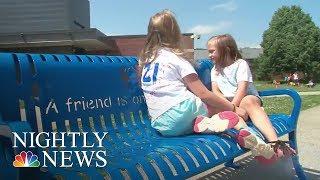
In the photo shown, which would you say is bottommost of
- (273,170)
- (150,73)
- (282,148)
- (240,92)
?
(273,170)

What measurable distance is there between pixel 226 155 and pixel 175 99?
54 cm

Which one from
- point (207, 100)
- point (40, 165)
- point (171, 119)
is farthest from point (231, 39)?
point (40, 165)

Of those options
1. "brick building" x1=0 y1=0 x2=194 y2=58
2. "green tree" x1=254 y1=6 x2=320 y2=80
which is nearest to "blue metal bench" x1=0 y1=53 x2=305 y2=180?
"brick building" x1=0 y1=0 x2=194 y2=58

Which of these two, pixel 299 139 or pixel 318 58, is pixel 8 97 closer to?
pixel 299 139

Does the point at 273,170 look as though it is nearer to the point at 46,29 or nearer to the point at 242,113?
the point at 242,113

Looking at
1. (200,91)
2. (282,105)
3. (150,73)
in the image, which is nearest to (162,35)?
(150,73)

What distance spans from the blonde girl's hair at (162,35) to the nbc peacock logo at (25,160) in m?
1.49

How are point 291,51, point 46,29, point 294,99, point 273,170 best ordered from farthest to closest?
point 291,51, point 46,29, point 273,170, point 294,99

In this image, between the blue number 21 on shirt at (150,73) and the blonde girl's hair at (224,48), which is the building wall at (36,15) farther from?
the blue number 21 on shirt at (150,73)

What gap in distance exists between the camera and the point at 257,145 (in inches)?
131

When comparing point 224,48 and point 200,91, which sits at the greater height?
point 224,48

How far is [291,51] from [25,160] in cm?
5008

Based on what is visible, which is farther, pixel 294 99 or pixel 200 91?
pixel 294 99

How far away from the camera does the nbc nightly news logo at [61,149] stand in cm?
221
